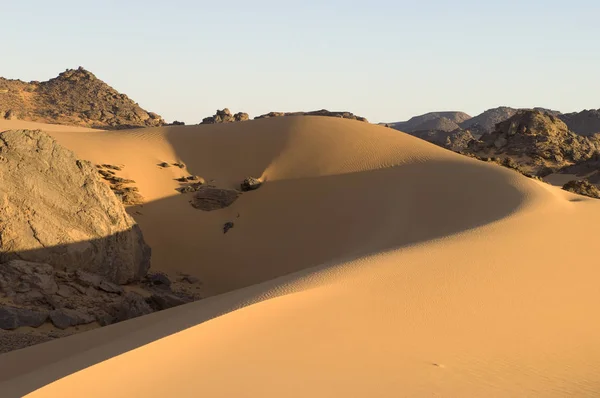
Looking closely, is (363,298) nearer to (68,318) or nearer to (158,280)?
(68,318)

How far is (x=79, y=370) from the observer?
18.0ft

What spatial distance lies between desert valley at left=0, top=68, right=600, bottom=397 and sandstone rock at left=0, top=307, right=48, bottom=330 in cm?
3

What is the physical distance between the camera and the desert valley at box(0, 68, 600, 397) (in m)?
5.78

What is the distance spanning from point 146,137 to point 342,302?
55.3 feet

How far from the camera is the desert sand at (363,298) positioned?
557 centimetres

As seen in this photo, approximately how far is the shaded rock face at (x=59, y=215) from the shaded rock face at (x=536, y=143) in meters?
26.5

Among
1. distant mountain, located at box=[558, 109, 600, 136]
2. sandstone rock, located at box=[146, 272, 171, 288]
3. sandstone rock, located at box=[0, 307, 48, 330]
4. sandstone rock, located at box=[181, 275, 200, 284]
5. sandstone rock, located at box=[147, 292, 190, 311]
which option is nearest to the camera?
sandstone rock, located at box=[0, 307, 48, 330]

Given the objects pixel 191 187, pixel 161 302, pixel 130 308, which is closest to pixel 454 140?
pixel 191 187

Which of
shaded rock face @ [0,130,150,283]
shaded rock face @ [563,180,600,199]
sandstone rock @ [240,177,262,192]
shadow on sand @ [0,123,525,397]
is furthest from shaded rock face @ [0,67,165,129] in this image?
shaded rock face @ [0,130,150,283]

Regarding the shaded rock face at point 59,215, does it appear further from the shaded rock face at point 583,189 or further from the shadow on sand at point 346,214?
the shaded rock face at point 583,189

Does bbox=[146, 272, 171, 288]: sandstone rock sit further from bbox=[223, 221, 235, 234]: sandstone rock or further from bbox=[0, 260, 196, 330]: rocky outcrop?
bbox=[223, 221, 235, 234]: sandstone rock

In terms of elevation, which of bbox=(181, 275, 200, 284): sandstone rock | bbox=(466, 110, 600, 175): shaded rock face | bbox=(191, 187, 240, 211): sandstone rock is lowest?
bbox=(181, 275, 200, 284): sandstone rock

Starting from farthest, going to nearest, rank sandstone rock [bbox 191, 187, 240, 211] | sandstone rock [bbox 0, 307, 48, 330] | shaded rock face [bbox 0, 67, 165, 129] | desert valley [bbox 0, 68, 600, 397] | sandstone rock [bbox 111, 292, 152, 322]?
shaded rock face [bbox 0, 67, 165, 129] → sandstone rock [bbox 191, 187, 240, 211] → sandstone rock [bbox 111, 292, 152, 322] → sandstone rock [bbox 0, 307, 48, 330] → desert valley [bbox 0, 68, 600, 397]

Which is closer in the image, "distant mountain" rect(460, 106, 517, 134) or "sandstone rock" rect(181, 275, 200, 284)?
"sandstone rock" rect(181, 275, 200, 284)
